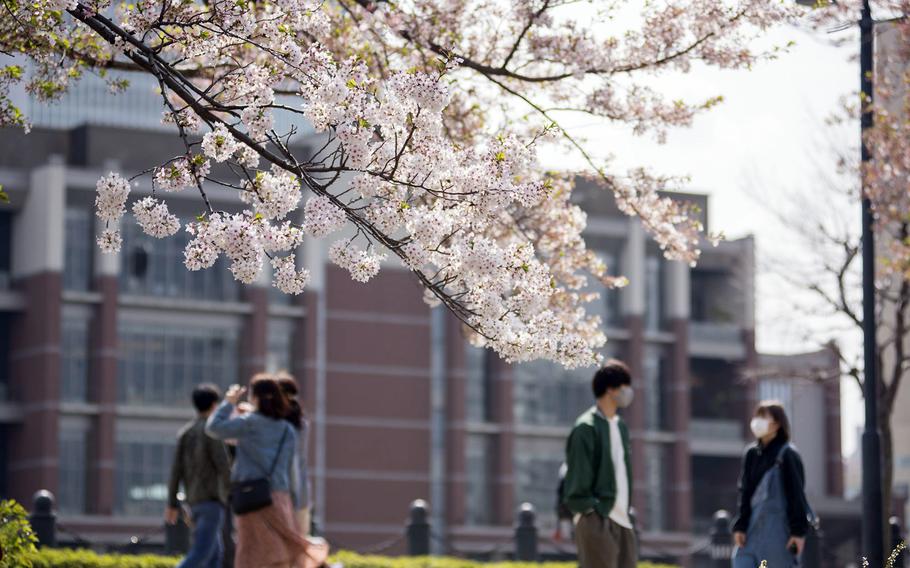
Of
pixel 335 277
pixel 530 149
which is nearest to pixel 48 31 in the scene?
pixel 530 149

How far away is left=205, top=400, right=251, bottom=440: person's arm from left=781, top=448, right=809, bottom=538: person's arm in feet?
11.6

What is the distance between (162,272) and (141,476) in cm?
674

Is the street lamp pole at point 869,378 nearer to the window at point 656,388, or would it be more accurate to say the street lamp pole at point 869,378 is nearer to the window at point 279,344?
the window at point 279,344

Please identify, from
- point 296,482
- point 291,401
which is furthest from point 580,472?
point 296,482

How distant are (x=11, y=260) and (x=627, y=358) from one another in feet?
73.9

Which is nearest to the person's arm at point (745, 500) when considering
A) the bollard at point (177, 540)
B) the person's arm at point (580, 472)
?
the person's arm at point (580, 472)

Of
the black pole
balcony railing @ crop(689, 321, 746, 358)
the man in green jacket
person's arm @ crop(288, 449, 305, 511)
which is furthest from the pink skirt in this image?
balcony railing @ crop(689, 321, 746, 358)

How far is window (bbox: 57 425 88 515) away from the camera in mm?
54688

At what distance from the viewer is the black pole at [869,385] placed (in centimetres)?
1528

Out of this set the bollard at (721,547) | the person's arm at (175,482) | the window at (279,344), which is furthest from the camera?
the window at (279,344)

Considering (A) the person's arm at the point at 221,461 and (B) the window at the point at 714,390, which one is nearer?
(A) the person's arm at the point at 221,461

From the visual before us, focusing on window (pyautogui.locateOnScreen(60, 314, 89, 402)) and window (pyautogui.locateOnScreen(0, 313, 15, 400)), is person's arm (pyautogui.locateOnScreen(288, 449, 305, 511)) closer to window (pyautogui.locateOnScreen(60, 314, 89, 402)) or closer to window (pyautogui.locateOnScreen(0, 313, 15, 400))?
window (pyautogui.locateOnScreen(60, 314, 89, 402))

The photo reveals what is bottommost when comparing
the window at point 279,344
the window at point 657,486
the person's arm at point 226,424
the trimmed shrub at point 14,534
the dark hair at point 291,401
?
the window at point 657,486

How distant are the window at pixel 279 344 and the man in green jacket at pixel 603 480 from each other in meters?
48.8
